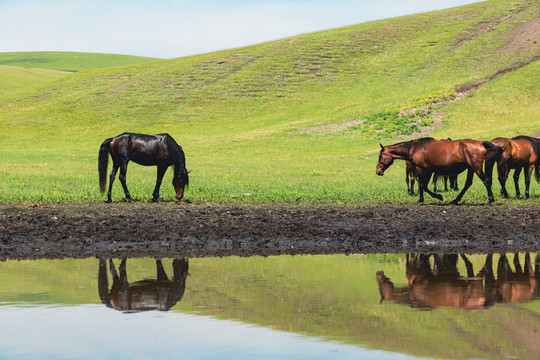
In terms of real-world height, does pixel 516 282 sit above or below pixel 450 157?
below

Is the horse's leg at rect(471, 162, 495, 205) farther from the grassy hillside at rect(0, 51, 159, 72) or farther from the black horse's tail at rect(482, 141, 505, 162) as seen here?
the grassy hillside at rect(0, 51, 159, 72)

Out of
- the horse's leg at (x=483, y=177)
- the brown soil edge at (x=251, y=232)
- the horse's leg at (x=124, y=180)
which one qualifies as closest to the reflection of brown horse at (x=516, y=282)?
the brown soil edge at (x=251, y=232)

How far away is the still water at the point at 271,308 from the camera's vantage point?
7559 mm

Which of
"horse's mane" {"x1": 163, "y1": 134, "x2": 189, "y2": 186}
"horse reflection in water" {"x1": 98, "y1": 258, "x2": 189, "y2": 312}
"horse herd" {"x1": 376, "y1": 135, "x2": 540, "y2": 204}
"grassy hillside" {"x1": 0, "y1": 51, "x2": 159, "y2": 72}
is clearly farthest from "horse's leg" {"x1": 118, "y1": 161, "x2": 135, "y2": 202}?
"grassy hillside" {"x1": 0, "y1": 51, "x2": 159, "y2": 72}

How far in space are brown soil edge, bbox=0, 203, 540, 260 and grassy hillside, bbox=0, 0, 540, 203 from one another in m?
3.89

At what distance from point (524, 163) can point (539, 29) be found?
5605 centimetres

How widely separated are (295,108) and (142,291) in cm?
5849

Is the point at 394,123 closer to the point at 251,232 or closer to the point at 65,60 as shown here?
the point at 251,232

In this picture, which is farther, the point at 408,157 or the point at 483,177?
the point at 408,157

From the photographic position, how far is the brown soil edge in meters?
14.8

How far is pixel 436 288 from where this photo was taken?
1063 centimetres

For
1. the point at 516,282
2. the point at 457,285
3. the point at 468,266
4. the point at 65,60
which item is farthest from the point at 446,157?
the point at 65,60

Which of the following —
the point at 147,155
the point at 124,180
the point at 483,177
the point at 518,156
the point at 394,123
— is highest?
the point at 394,123

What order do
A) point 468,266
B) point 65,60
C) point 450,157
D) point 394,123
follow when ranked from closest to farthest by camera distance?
point 468,266 → point 450,157 → point 394,123 → point 65,60
